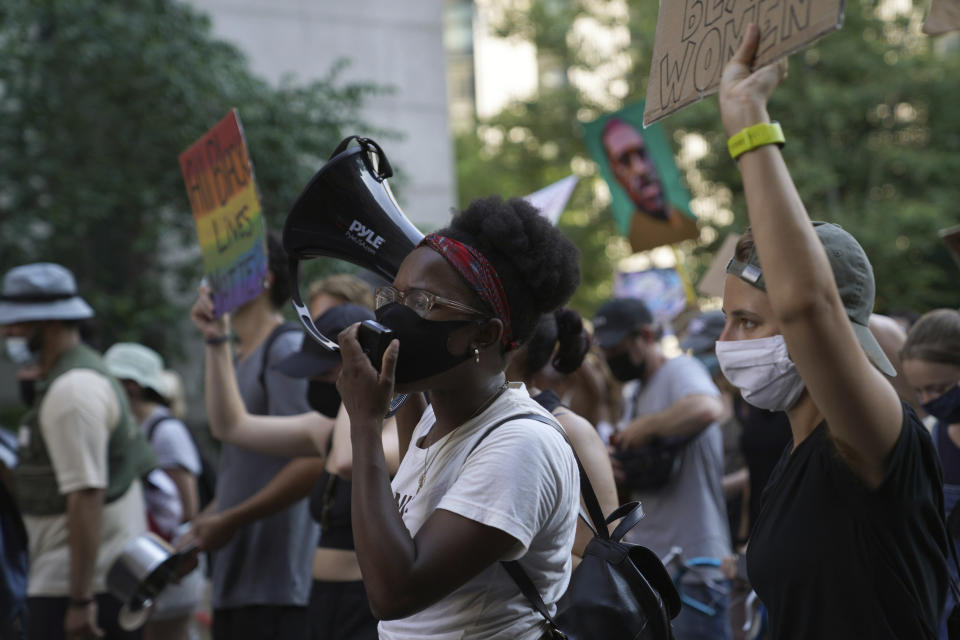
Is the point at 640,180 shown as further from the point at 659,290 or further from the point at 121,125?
→ the point at 121,125

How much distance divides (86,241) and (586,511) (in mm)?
13232

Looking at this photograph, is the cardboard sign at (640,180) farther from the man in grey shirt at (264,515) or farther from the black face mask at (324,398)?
the black face mask at (324,398)

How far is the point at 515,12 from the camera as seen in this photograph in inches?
1001

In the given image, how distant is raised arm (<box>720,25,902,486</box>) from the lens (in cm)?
176

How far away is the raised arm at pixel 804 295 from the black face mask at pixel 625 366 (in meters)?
3.68

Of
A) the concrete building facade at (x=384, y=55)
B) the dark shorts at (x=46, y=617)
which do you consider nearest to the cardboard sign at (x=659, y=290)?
the dark shorts at (x=46, y=617)

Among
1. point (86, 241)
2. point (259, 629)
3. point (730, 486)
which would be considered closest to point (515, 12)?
point (86, 241)

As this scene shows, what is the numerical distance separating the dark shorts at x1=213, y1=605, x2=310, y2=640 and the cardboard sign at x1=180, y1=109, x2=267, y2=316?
→ 1.26 m

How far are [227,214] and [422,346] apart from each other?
2.28m

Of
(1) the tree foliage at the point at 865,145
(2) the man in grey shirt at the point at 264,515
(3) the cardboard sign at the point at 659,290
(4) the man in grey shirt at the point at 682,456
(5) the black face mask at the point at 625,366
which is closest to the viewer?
(2) the man in grey shirt at the point at 264,515

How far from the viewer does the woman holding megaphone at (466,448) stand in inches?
79.0

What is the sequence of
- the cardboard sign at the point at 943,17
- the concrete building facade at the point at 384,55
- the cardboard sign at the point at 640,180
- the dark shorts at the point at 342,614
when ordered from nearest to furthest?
the cardboard sign at the point at 943,17
the dark shorts at the point at 342,614
the cardboard sign at the point at 640,180
the concrete building facade at the point at 384,55

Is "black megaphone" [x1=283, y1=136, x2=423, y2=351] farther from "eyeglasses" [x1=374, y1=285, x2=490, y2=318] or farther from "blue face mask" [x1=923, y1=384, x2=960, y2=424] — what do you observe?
"blue face mask" [x1=923, y1=384, x2=960, y2=424]

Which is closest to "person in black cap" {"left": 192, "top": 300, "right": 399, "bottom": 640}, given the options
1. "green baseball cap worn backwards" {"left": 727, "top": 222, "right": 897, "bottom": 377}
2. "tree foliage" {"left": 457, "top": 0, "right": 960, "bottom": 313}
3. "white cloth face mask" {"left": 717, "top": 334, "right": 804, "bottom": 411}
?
"white cloth face mask" {"left": 717, "top": 334, "right": 804, "bottom": 411}
